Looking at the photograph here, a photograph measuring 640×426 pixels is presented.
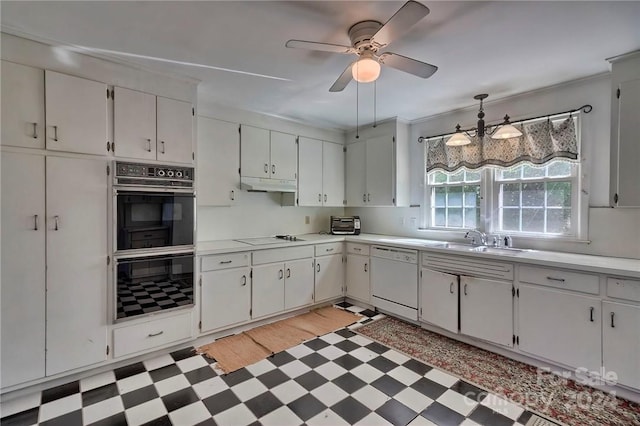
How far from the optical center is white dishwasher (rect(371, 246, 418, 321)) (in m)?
3.36

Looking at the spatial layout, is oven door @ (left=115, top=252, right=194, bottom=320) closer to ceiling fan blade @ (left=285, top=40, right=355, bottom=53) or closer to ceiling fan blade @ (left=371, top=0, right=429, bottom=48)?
ceiling fan blade @ (left=285, top=40, right=355, bottom=53)

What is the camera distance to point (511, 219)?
3.25 m

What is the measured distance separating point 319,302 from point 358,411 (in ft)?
6.22

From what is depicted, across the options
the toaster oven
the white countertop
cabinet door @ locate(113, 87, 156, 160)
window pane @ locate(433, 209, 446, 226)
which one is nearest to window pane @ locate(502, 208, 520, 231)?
the white countertop

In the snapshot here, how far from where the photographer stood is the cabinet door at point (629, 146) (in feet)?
7.30

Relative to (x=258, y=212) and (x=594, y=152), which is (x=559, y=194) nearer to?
(x=594, y=152)

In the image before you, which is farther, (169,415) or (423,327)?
(423,327)

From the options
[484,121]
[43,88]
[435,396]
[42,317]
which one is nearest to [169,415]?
[42,317]

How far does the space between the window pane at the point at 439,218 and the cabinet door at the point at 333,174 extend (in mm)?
1326

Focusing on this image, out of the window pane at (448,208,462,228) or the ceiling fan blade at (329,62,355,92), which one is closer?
the ceiling fan blade at (329,62,355,92)

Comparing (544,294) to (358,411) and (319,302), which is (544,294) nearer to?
(358,411)

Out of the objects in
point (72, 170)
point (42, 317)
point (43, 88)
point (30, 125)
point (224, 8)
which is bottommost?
point (42, 317)

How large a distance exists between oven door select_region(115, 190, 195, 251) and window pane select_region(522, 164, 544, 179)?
333 centimetres

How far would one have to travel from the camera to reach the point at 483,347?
284 cm
